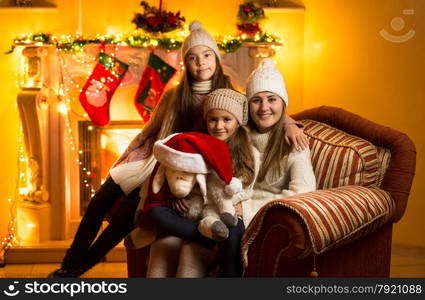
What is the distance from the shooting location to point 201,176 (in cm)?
255

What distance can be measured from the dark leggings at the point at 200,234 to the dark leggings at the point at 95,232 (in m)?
0.46

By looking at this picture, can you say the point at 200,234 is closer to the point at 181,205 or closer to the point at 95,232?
the point at 181,205

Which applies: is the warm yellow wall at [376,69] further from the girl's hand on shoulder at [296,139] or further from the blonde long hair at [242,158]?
the blonde long hair at [242,158]

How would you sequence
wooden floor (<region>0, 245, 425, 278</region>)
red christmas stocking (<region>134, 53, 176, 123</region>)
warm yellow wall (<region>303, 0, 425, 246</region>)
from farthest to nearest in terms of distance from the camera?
red christmas stocking (<region>134, 53, 176, 123</region>) → warm yellow wall (<region>303, 0, 425, 246</region>) → wooden floor (<region>0, 245, 425, 278</region>)

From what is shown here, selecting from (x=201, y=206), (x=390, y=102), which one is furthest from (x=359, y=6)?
(x=201, y=206)

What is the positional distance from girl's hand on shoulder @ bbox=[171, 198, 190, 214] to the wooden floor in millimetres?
1708

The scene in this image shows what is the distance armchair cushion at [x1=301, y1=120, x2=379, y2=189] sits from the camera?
9.52ft

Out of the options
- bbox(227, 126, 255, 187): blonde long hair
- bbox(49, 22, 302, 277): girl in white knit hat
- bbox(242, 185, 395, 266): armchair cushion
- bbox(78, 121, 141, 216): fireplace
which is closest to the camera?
bbox(242, 185, 395, 266): armchair cushion

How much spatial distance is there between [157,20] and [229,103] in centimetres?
198

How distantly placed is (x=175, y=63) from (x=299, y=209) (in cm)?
244

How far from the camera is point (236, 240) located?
2.46 m

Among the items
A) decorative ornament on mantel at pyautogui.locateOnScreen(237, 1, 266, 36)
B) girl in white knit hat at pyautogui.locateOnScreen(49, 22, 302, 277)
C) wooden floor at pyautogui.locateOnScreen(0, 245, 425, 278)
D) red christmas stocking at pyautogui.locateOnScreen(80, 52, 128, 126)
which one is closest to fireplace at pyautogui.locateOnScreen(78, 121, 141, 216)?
red christmas stocking at pyautogui.locateOnScreen(80, 52, 128, 126)

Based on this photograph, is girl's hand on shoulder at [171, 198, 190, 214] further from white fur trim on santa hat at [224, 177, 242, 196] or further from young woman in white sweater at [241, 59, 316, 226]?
young woman in white sweater at [241, 59, 316, 226]

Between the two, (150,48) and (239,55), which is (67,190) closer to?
(150,48)
